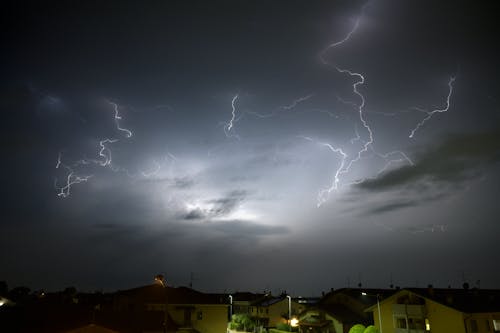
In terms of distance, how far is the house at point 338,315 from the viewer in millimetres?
39094

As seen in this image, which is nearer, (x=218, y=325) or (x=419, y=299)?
(x=419, y=299)

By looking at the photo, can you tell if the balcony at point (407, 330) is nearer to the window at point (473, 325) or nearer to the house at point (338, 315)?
the window at point (473, 325)

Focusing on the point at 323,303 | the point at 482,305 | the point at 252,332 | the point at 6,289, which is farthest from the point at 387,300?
the point at 6,289

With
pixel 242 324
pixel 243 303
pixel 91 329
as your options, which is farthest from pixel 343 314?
pixel 91 329

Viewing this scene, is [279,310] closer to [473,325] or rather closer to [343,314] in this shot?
[343,314]

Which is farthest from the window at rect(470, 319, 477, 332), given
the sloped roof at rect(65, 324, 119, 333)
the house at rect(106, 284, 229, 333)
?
the sloped roof at rect(65, 324, 119, 333)

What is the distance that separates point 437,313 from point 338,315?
14.3 meters

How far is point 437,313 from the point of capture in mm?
27516

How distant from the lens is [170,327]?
24.2 m

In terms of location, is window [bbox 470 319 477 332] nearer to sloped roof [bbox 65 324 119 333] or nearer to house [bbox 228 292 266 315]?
sloped roof [bbox 65 324 119 333]

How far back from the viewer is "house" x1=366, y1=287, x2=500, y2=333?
1013 inches

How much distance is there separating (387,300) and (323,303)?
1496cm

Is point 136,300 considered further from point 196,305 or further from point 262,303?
point 262,303

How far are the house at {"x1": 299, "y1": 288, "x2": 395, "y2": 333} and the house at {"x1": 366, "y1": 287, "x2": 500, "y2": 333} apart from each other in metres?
6.56
